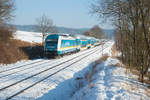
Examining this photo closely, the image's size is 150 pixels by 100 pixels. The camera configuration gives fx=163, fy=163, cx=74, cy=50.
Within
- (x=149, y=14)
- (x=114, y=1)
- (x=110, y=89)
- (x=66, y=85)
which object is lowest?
(x=66, y=85)

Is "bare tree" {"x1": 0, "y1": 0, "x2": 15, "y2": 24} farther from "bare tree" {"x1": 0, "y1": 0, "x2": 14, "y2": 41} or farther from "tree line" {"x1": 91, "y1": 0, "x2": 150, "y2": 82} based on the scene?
"tree line" {"x1": 91, "y1": 0, "x2": 150, "y2": 82}

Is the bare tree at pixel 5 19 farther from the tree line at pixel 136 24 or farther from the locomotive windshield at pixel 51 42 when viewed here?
the tree line at pixel 136 24

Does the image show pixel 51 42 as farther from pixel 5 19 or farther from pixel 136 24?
pixel 136 24

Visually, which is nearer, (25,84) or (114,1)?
(25,84)

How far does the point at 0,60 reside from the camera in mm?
16234

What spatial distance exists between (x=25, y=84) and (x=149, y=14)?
23.6ft

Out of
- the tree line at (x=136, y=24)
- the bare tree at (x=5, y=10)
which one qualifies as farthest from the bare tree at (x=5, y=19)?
the tree line at (x=136, y=24)

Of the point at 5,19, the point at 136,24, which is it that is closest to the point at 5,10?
the point at 5,19

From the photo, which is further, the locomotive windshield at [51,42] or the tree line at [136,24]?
the locomotive windshield at [51,42]

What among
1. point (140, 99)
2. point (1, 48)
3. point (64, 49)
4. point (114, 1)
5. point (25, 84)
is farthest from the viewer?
point (64, 49)

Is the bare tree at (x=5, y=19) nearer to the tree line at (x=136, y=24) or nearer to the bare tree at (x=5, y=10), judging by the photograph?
the bare tree at (x=5, y=10)

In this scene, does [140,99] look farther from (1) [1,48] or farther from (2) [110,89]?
(1) [1,48]

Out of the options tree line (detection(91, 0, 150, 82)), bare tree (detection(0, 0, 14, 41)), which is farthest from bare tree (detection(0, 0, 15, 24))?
tree line (detection(91, 0, 150, 82))

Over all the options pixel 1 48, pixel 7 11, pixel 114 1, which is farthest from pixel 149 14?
pixel 7 11
